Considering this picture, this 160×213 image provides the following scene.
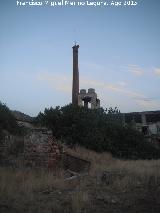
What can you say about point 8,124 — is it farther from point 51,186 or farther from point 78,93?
point 78,93

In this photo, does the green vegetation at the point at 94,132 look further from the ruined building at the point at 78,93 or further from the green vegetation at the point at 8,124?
the ruined building at the point at 78,93

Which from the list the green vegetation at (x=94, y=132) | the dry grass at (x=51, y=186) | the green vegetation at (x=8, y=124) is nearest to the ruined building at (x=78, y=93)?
the green vegetation at (x=94, y=132)

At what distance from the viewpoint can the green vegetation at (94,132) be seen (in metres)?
24.8

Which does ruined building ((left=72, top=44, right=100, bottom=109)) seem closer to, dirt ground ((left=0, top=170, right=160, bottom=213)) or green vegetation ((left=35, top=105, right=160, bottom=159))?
green vegetation ((left=35, top=105, right=160, bottom=159))

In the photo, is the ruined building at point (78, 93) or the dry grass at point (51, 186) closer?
the dry grass at point (51, 186)

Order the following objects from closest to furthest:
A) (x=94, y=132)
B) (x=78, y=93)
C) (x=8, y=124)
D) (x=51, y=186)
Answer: (x=51, y=186)
(x=8, y=124)
(x=94, y=132)
(x=78, y=93)

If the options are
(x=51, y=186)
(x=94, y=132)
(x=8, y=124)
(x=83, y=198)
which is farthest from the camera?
(x=94, y=132)

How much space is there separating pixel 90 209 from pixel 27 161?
17.9 ft

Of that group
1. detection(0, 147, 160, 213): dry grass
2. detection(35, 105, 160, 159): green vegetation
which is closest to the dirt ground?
detection(0, 147, 160, 213): dry grass

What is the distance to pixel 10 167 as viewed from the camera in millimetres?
12375

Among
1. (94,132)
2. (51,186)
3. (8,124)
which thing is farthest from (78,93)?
(51,186)

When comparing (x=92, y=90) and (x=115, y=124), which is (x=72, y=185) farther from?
(x=92, y=90)

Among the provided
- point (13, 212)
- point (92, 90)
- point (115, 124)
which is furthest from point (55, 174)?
point (92, 90)

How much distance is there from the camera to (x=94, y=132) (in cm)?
2569
